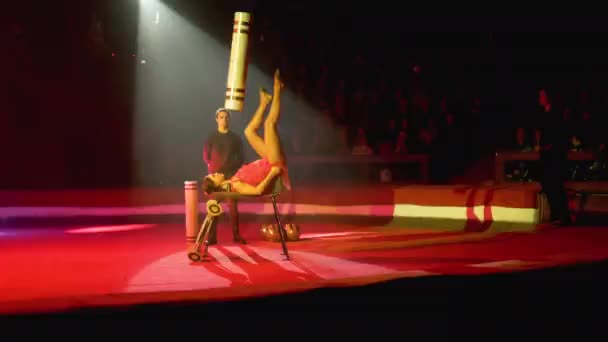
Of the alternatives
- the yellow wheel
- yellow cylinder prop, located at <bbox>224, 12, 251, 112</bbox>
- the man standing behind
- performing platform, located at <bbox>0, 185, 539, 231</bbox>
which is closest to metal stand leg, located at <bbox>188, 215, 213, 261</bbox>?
the yellow wheel

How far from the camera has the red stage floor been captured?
6016 mm

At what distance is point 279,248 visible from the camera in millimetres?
10328

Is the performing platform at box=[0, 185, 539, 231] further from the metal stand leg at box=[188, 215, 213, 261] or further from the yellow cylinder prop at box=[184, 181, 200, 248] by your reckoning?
the metal stand leg at box=[188, 215, 213, 261]

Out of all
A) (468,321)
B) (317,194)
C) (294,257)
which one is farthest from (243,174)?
(317,194)

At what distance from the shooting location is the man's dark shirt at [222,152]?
33.3ft

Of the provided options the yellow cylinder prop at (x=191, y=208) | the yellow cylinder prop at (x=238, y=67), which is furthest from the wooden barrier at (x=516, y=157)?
the yellow cylinder prop at (x=238, y=67)

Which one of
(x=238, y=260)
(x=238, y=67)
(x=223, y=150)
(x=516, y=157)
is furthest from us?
(x=516, y=157)

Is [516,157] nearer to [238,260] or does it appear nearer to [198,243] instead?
[238,260]

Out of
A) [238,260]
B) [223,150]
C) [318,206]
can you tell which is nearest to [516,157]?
[318,206]

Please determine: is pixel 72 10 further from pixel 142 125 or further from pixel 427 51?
pixel 427 51

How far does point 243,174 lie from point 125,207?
653 centimetres

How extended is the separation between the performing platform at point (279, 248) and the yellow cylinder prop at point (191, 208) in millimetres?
179

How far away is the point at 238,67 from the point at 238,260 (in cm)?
233

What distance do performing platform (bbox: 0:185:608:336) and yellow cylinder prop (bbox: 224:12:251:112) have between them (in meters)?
1.46
